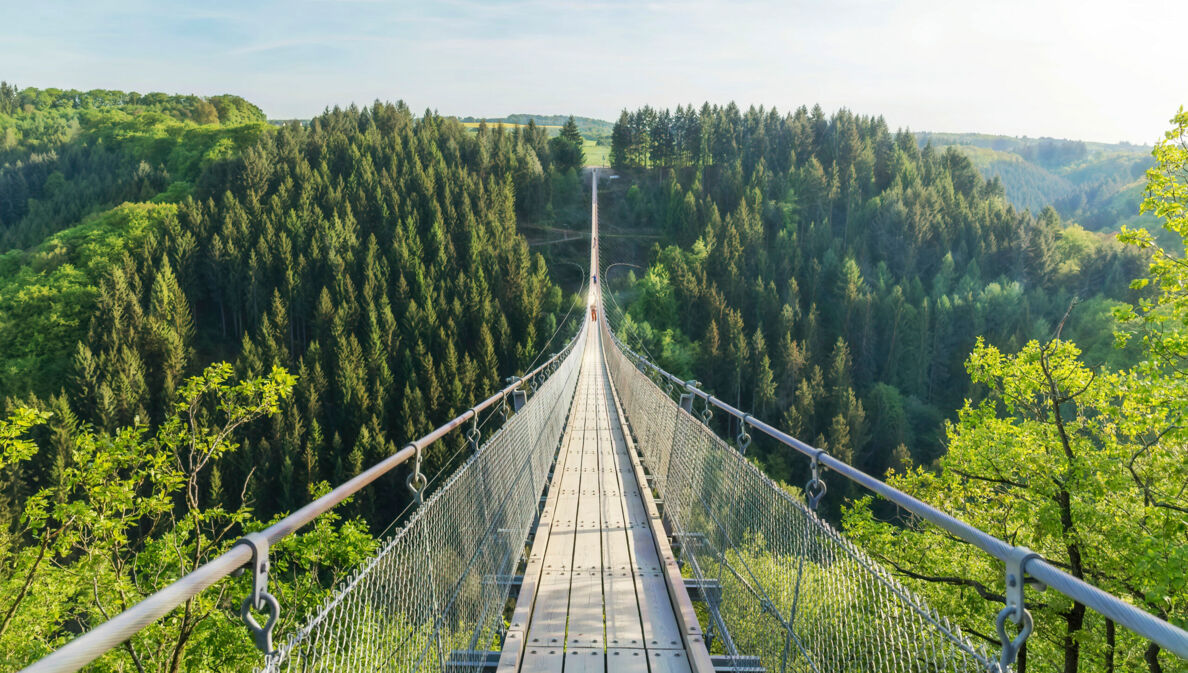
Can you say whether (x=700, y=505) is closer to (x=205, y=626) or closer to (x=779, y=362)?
(x=205, y=626)

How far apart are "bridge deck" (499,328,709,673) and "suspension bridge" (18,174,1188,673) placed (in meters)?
0.01

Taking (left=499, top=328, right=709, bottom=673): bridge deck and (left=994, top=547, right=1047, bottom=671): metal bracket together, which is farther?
(left=499, top=328, right=709, bottom=673): bridge deck

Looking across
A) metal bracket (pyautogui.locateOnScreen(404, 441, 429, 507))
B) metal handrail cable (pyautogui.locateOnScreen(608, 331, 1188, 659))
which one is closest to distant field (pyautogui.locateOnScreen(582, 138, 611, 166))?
metal bracket (pyautogui.locateOnScreen(404, 441, 429, 507))

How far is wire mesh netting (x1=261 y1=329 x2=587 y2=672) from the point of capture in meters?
1.73

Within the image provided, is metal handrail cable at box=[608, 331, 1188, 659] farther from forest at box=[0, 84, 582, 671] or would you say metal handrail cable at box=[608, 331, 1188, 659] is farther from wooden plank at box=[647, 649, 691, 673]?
forest at box=[0, 84, 582, 671]

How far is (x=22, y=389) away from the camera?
4047 centimetres

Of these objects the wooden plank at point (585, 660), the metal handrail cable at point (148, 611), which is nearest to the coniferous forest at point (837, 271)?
the wooden plank at point (585, 660)

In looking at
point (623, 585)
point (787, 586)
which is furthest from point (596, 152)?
point (787, 586)

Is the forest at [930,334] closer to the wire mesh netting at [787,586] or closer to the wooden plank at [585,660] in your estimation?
the wire mesh netting at [787,586]

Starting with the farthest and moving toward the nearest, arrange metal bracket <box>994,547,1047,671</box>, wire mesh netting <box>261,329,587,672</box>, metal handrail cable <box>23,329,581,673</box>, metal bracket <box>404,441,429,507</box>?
metal bracket <box>404,441,429,507</box> → wire mesh netting <box>261,329,587,672</box> → metal bracket <box>994,547,1047,671</box> → metal handrail cable <box>23,329,581,673</box>

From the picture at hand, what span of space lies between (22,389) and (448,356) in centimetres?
2483

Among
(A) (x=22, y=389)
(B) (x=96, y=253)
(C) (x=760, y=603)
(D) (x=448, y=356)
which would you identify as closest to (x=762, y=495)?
(C) (x=760, y=603)

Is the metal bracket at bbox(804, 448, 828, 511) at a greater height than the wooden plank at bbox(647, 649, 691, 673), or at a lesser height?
greater

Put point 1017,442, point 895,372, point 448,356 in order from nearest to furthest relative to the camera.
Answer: point 1017,442
point 448,356
point 895,372
